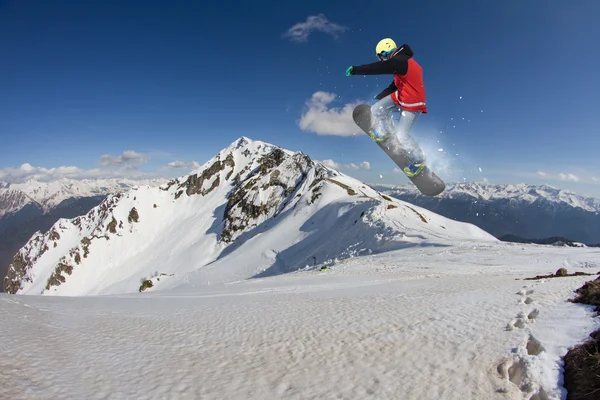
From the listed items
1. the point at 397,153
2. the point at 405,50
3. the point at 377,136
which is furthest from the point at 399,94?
the point at 397,153

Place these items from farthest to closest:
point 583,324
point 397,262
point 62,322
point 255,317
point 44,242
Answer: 1. point 44,242
2. point 397,262
3. point 255,317
4. point 62,322
5. point 583,324

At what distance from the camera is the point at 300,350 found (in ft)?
16.5

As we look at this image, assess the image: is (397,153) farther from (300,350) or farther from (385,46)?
(300,350)

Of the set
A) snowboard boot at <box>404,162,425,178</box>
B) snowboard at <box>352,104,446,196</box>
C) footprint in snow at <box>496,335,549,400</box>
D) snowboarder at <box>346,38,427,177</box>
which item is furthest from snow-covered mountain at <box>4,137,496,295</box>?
footprint in snow at <box>496,335,549,400</box>

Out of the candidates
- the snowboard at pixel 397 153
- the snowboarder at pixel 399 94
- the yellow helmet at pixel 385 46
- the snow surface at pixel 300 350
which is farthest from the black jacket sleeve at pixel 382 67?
the snow surface at pixel 300 350

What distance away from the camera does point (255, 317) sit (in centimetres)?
706

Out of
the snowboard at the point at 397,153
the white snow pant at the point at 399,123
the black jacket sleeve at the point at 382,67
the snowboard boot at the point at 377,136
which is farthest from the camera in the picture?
the snowboard boot at the point at 377,136

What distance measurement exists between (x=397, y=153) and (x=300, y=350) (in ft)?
32.4

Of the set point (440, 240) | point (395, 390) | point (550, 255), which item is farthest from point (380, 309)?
point (440, 240)

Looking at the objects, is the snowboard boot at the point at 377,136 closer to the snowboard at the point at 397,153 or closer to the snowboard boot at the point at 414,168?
the snowboard at the point at 397,153

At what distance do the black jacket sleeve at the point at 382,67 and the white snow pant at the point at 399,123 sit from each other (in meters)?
2.02

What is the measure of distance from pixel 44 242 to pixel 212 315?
759ft

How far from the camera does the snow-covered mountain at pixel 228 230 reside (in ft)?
155

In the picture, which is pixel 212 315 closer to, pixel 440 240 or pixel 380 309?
pixel 380 309
